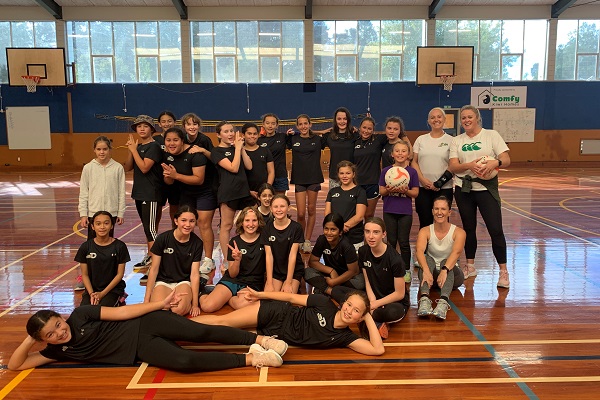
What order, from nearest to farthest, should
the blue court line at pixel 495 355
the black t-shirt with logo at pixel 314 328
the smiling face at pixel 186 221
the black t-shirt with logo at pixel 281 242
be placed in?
the blue court line at pixel 495 355, the black t-shirt with logo at pixel 314 328, the smiling face at pixel 186 221, the black t-shirt with logo at pixel 281 242

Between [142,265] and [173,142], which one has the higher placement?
[173,142]

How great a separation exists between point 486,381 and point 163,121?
425 centimetres

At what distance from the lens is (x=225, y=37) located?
19141 mm

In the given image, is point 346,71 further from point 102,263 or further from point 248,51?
point 102,263

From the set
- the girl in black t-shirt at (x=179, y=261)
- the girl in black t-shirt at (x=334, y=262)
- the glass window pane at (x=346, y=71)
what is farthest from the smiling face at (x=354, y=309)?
the glass window pane at (x=346, y=71)

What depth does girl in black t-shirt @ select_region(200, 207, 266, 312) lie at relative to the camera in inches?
182

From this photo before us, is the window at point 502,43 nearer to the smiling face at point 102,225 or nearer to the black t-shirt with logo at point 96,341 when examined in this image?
the smiling face at point 102,225

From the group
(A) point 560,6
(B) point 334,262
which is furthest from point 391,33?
(B) point 334,262

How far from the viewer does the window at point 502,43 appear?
19.4 metres

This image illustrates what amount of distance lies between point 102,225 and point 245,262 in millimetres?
1326

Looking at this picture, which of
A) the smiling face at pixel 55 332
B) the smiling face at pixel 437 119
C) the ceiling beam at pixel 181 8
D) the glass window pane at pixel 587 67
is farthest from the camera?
the glass window pane at pixel 587 67

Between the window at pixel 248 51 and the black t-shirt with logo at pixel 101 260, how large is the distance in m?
15.6

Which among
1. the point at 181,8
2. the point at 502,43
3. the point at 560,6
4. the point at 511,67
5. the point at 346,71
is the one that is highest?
the point at 560,6

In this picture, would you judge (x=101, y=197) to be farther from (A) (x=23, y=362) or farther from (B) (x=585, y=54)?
(B) (x=585, y=54)
